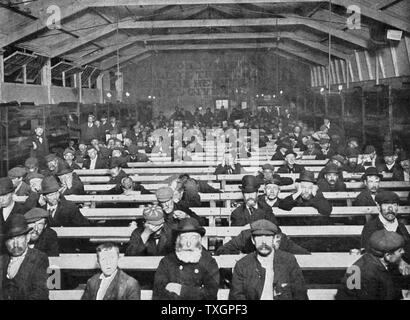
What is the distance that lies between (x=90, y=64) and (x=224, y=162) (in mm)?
13304

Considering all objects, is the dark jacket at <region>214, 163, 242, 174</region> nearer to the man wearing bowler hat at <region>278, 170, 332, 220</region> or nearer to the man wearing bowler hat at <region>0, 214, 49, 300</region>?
the man wearing bowler hat at <region>278, 170, 332, 220</region>

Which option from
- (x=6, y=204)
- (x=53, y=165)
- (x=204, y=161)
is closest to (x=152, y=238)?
(x=6, y=204)

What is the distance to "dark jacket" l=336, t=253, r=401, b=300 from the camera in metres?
3.27

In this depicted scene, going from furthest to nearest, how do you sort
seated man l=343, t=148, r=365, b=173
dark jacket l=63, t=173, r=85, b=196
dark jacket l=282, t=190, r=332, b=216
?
seated man l=343, t=148, r=365, b=173 < dark jacket l=63, t=173, r=85, b=196 < dark jacket l=282, t=190, r=332, b=216

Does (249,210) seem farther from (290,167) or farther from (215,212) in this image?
(290,167)

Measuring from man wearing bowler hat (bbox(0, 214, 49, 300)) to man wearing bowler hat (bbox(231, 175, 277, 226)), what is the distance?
2.28 meters

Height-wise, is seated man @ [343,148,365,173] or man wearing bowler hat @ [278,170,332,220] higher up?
seated man @ [343,148,365,173]

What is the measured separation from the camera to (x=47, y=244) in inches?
167

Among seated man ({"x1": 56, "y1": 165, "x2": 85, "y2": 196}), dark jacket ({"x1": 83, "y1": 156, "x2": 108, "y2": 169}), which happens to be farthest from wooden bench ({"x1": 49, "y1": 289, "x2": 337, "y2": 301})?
dark jacket ({"x1": 83, "y1": 156, "x2": 108, "y2": 169})

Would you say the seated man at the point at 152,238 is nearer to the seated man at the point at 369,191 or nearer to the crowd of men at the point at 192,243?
the crowd of men at the point at 192,243

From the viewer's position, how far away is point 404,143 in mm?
9266

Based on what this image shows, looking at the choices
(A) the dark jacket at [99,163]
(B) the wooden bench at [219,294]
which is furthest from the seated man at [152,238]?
(A) the dark jacket at [99,163]

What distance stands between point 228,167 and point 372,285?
5158 millimetres
